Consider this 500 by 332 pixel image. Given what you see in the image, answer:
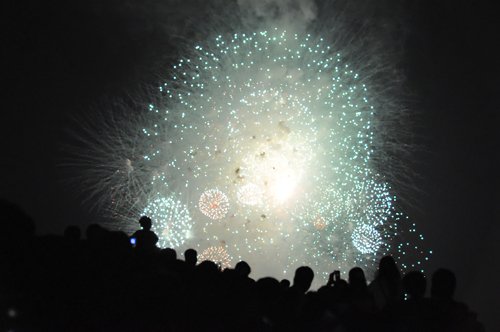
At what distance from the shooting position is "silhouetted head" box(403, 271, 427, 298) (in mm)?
2168

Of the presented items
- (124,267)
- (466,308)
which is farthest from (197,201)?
(466,308)

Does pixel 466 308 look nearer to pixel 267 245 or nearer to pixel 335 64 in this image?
pixel 335 64

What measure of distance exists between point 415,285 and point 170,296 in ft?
5.79

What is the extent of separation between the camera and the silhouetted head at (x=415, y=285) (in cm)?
217

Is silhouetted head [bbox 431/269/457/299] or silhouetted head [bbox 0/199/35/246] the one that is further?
silhouetted head [bbox 431/269/457/299]

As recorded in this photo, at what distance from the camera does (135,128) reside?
328 inches

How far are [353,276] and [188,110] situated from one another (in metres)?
7.21

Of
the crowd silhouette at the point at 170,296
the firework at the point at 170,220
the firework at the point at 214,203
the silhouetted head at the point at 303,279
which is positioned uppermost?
the firework at the point at 214,203

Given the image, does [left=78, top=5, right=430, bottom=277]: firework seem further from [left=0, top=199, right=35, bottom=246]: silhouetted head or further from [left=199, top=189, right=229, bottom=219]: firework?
[left=0, top=199, right=35, bottom=246]: silhouetted head

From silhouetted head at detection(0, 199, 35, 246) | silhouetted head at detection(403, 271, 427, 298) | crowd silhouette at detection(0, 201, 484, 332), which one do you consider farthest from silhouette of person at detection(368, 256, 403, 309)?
silhouetted head at detection(0, 199, 35, 246)

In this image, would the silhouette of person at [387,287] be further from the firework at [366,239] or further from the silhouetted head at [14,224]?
the firework at [366,239]

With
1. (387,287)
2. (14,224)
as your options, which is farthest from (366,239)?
(14,224)

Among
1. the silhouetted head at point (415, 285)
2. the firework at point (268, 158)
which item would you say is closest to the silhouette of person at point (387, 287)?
the silhouetted head at point (415, 285)

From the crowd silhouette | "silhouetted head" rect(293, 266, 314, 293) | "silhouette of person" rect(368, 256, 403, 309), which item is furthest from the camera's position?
"silhouetted head" rect(293, 266, 314, 293)
